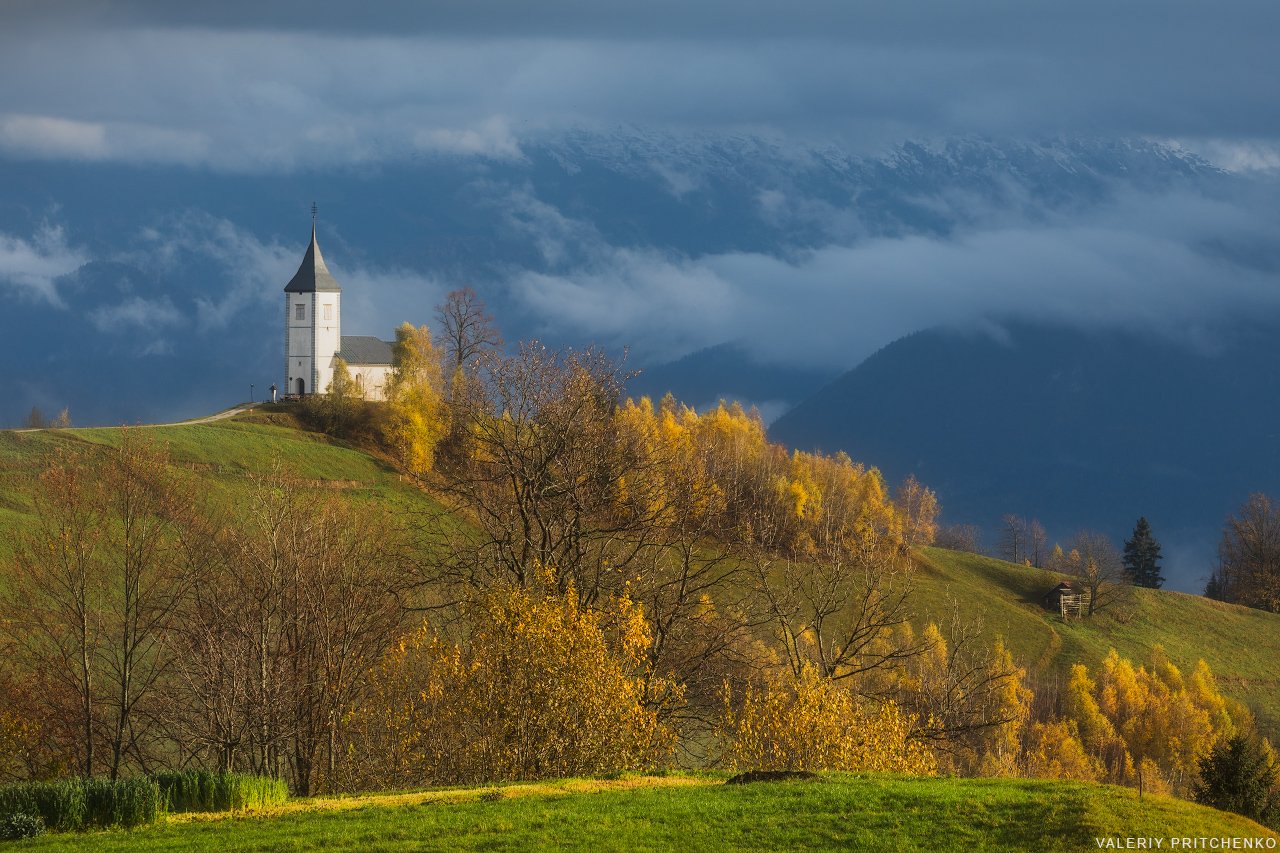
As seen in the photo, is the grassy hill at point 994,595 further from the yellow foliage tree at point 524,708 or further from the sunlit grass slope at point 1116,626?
the yellow foliage tree at point 524,708

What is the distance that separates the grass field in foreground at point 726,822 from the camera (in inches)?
673

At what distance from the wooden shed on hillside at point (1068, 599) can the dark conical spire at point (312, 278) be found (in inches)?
3694

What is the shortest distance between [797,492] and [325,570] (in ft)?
262

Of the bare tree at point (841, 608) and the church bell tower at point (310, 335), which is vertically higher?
the church bell tower at point (310, 335)

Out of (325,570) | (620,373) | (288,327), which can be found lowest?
(325,570)

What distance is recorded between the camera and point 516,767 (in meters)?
25.1

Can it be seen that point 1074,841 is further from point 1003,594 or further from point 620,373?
point 1003,594

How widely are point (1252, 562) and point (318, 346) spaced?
119 m

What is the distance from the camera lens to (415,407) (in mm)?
98562

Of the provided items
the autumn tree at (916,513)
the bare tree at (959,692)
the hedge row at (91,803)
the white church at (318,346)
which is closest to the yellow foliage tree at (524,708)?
the hedge row at (91,803)

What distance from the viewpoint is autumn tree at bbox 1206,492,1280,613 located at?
119 m

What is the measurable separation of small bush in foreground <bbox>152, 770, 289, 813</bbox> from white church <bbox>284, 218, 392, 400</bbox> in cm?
10897

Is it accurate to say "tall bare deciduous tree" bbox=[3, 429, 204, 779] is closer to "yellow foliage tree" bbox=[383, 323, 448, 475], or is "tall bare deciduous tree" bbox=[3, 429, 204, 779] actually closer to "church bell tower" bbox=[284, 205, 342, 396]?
"yellow foliage tree" bbox=[383, 323, 448, 475]

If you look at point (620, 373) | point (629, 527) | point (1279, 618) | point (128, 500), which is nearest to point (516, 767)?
point (629, 527)
